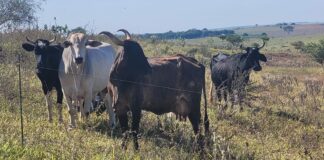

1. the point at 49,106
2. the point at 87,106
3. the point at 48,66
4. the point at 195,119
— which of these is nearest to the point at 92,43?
the point at 48,66

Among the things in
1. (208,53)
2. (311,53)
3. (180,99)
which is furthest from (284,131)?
(311,53)

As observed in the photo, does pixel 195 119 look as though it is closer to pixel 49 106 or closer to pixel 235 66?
pixel 49 106

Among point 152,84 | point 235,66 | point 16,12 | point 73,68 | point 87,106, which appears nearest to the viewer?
point 152,84

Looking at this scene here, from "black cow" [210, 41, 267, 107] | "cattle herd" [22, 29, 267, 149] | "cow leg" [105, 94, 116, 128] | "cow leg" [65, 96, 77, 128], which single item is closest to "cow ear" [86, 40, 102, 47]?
"cattle herd" [22, 29, 267, 149]

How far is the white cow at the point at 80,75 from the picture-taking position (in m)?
8.93

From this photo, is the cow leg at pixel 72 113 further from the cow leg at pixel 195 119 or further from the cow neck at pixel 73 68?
the cow leg at pixel 195 119

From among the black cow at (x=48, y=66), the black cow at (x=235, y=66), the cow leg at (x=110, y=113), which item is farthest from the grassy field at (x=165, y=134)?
the black cow at (x=235, y=66)

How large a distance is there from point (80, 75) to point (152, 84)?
1845 millimetres

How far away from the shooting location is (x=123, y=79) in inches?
293

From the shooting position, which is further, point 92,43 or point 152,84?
point 92,43

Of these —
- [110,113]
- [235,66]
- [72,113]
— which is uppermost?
[235,66]

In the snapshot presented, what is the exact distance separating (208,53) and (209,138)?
27.2 metres

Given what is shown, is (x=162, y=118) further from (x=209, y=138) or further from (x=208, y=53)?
(x=208, y=53)

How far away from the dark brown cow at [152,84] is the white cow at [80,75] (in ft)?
4.18
